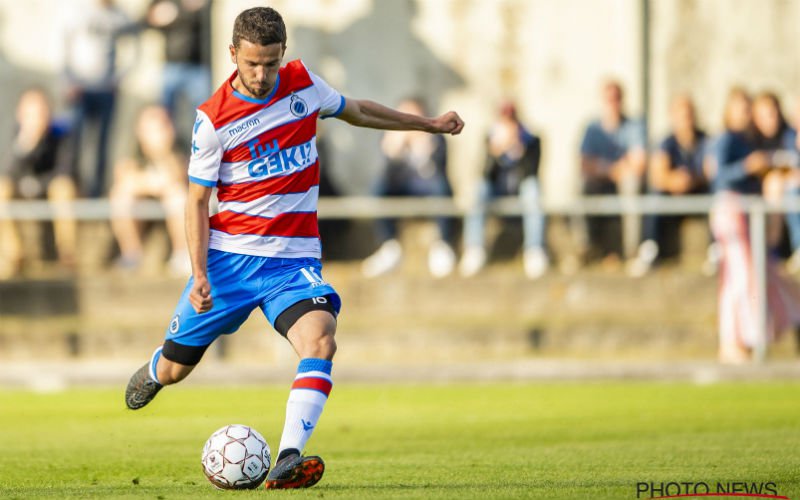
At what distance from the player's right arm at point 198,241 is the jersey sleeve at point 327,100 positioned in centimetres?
87

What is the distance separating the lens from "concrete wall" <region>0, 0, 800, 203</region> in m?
21.7

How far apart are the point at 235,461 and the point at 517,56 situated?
14624 mm

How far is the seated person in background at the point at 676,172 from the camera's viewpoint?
18.7m

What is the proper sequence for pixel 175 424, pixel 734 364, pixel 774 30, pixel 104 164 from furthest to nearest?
pixel 774 30 → pixel 104 164 → pixel 734 364 → pixel 175 424

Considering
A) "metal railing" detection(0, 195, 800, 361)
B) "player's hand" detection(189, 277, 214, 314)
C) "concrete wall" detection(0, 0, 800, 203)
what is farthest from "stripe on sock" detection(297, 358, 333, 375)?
"concrete wall" detection(0, 0, 800, 203)

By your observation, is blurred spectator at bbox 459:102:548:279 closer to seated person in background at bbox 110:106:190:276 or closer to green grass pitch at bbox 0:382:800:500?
green grass pitch at bbox 0:382:800:500

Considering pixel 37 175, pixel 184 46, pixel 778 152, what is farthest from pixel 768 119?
pixel 37 175

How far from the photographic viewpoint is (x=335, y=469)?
9195 mm

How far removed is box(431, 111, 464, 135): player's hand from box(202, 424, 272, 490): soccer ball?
6.73ft

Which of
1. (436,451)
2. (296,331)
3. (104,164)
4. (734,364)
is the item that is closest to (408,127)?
(296,331)

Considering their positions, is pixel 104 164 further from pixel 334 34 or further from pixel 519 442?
pixel 519 442

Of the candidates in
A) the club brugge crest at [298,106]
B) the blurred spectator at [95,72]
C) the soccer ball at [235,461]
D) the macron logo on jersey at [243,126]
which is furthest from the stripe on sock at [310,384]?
the blurred spectator at [95,72]

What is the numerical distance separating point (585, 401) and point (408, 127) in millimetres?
5674

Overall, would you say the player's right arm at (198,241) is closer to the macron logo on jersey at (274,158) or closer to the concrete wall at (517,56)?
the macron logo on jersey at (274,158)
